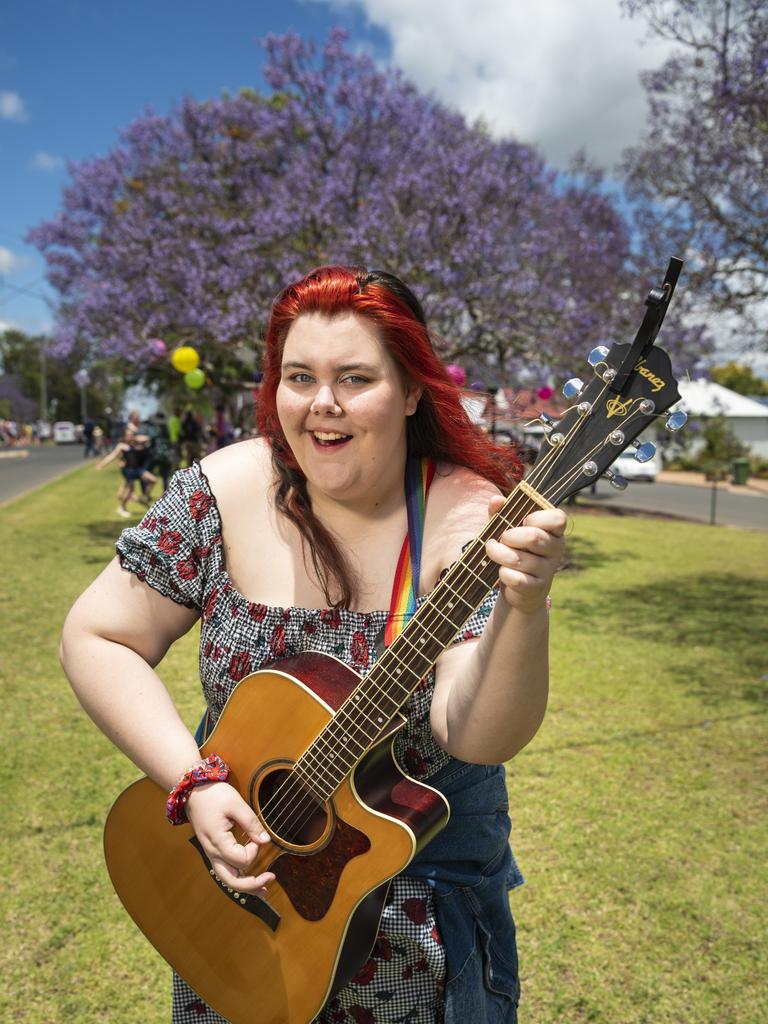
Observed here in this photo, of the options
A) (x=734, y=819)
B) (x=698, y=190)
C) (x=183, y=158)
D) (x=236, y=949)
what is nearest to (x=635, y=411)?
(x=236, y=949)

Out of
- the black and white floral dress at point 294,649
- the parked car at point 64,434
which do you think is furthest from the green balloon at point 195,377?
the parked car at point 64,434

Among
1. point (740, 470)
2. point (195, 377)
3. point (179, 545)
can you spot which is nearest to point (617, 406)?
point (179, 545)

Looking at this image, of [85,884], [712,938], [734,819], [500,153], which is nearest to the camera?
[712,938]

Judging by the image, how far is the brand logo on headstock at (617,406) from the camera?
1190 mm

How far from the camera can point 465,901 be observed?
1.54m

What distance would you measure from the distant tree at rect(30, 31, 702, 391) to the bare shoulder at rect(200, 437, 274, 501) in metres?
7.18

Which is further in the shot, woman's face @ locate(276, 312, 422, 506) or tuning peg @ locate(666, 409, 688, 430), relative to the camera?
woman's face @ locate(276, 312, 422, 506)

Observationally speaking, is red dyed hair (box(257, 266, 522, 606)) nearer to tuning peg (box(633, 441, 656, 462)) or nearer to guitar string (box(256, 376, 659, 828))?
guitar string (box(256, 376, 659, 828))

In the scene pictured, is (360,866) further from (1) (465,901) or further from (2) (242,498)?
(2) (242,498)

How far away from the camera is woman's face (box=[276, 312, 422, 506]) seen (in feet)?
4.80

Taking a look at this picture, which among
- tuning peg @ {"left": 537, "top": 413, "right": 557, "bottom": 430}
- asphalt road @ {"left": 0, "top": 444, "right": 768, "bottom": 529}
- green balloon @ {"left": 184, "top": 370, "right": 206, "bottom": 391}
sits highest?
tuning peg @ {"left": 537, "top": 413, "right": 557, "bottom": 430}

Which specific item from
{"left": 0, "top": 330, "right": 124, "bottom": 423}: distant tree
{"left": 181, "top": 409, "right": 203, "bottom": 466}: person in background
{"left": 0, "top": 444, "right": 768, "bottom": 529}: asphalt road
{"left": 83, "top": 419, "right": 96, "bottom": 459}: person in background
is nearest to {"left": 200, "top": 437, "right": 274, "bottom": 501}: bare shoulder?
{"left": 181, "top": 409, "right": 203, "bottom": 466}: person in background

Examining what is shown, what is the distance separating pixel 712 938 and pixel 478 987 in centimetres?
179

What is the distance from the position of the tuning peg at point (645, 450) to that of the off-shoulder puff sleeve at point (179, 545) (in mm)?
798
